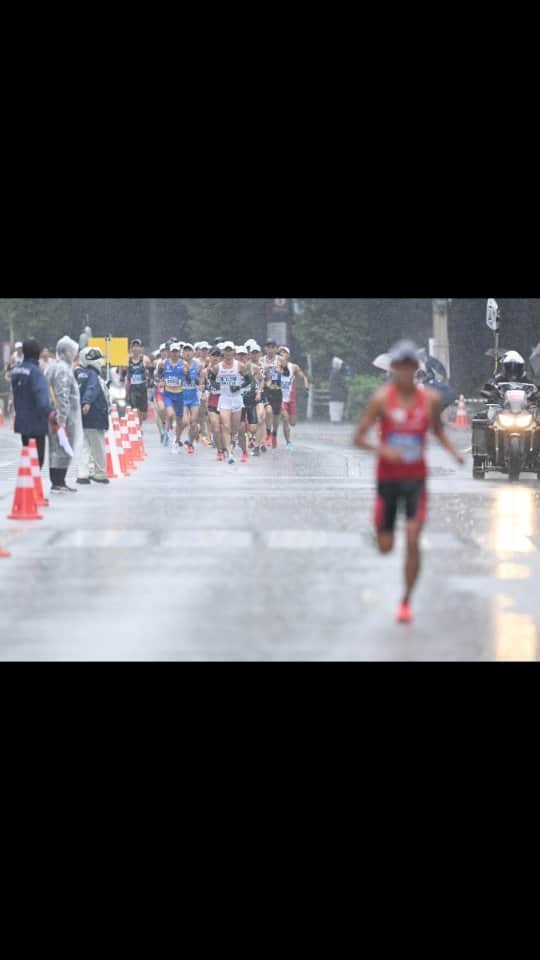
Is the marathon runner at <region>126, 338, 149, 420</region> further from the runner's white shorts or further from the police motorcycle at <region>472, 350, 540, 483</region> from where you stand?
the police motorcycle at <region>472, 350, 540, 483</region>

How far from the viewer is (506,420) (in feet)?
83.9

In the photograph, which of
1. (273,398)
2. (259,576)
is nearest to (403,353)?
(259,576)

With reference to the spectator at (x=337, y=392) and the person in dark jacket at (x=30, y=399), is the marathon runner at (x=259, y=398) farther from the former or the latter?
Result: the spectator at (x=337, y=392)

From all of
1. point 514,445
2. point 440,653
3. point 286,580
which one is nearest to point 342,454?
point 514,445

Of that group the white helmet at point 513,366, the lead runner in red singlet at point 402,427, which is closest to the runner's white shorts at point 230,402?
the white helmet at point 513,366

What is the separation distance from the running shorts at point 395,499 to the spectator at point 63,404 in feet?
46.3

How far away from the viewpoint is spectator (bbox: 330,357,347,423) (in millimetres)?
51625

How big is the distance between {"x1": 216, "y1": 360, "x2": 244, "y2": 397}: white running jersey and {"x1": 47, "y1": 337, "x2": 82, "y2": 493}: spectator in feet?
16.3

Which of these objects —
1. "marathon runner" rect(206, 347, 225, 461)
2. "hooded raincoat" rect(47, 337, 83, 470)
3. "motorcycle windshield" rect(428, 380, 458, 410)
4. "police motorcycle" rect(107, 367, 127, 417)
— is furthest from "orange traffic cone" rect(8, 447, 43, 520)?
"police motorcycle" rect(107, 367, 127, 417)

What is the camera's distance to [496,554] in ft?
59.1

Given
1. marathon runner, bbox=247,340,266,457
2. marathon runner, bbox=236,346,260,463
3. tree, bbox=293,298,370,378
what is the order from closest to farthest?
marathon runner, bbox=236,346,260,463, marathon runner, bbox=247,340,266,457, tree, bbox=293,298,370,378

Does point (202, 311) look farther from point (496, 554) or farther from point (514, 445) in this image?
point (496, 554)

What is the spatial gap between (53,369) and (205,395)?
443 inches

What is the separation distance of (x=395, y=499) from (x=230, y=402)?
20497 mm
